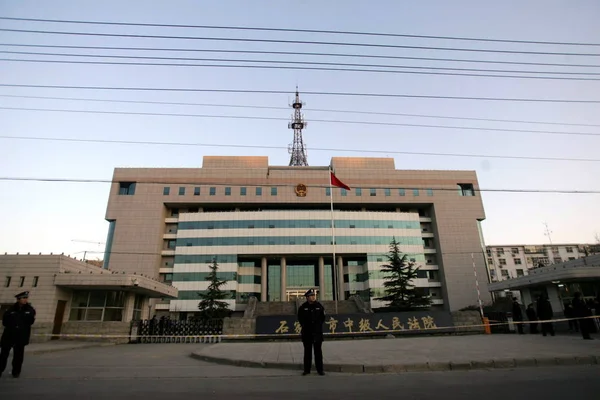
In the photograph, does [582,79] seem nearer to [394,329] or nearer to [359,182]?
[394,329]

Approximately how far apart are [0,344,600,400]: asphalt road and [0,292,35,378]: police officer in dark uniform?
318mm

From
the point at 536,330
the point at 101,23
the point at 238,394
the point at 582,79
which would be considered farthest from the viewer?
the point at 536,330

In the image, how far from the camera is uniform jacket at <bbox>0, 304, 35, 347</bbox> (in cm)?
694

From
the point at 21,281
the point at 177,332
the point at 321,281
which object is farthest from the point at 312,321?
the point at 321,281

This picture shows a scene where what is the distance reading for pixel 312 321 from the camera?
721 centimetres

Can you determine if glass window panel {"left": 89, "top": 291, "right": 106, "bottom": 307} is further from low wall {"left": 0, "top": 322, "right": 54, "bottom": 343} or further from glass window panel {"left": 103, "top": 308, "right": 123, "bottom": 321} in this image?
low wall {"left": 0, "top": 322, "right": 54, "bottom": 343}

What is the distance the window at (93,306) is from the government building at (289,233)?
2601 centimetres

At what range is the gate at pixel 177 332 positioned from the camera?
19891mm

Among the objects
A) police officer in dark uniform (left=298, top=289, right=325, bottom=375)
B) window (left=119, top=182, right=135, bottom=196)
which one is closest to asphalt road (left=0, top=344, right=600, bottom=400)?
police officer in dark uniform (left=298, top=289, right=325, bottom=375)

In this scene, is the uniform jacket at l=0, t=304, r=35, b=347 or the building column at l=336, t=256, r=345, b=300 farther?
the building column at l=336, t=256, r=345, b=300

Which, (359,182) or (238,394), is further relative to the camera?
(359,182)

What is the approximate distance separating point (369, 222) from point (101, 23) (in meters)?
46.5

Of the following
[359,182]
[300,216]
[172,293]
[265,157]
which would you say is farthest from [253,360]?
[265,157]

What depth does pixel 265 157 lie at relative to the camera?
2382 inches
